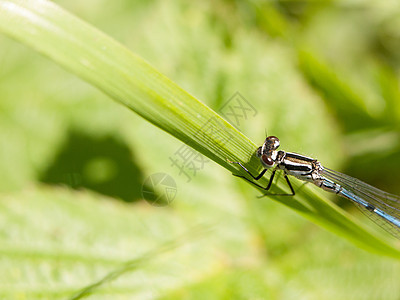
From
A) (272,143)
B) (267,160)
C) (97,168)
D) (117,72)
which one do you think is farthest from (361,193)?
(97,168)

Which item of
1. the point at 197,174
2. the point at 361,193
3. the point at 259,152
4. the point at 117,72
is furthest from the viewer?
the point at 197,174

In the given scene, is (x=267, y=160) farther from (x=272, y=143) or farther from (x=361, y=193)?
(x=361, y=193)

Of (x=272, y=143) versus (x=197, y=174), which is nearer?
(x=272, y=143)

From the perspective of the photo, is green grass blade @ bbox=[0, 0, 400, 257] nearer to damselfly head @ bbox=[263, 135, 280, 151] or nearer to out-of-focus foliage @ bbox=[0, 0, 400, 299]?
damselfly head @ bbox=[263, 135, 280, 151]

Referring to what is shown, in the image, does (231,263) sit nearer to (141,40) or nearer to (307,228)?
(307,228)

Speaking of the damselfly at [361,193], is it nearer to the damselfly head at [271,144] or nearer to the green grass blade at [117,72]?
the damselfly head at [271,144]

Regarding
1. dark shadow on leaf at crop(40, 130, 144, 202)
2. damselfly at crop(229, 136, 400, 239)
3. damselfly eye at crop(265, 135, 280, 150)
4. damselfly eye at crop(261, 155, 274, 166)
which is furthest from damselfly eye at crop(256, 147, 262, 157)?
dark shadow on leaf at crop(40, 130, 144, 202)
